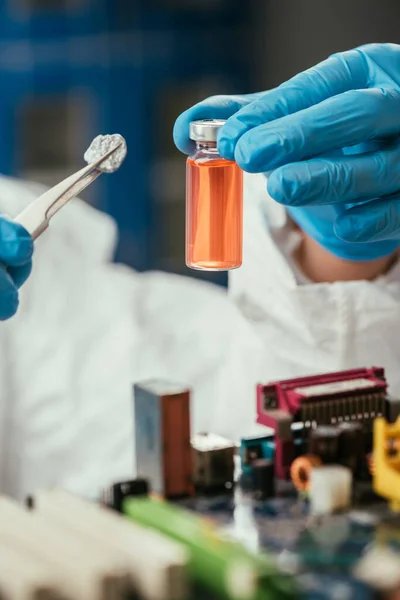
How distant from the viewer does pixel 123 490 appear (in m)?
1.14

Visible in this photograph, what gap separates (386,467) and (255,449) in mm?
186

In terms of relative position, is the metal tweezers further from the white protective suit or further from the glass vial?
the white protective suit

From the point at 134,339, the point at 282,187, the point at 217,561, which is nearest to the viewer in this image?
the point at 217,561

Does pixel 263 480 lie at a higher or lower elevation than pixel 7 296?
lower

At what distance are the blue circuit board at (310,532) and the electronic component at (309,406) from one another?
0.06 m

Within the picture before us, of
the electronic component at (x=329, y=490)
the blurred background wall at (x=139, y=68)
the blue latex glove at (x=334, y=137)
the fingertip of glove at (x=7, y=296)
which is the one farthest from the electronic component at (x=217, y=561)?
the blurred background wall at (x=139, y=68)

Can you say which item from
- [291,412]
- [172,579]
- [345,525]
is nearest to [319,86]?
[291,412]

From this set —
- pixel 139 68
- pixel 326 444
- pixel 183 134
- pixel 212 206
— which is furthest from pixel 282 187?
pixel 139 68

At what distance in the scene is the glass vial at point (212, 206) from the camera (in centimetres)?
123

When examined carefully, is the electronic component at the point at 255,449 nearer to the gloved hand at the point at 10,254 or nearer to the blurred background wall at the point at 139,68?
the gloved hand at the point at 10,254

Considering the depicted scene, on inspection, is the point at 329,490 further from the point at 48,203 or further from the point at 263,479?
the point at 48,203

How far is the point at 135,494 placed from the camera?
44.9 inches

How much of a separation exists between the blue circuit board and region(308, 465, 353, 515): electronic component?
0.01 metres

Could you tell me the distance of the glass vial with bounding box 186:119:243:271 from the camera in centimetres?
123
